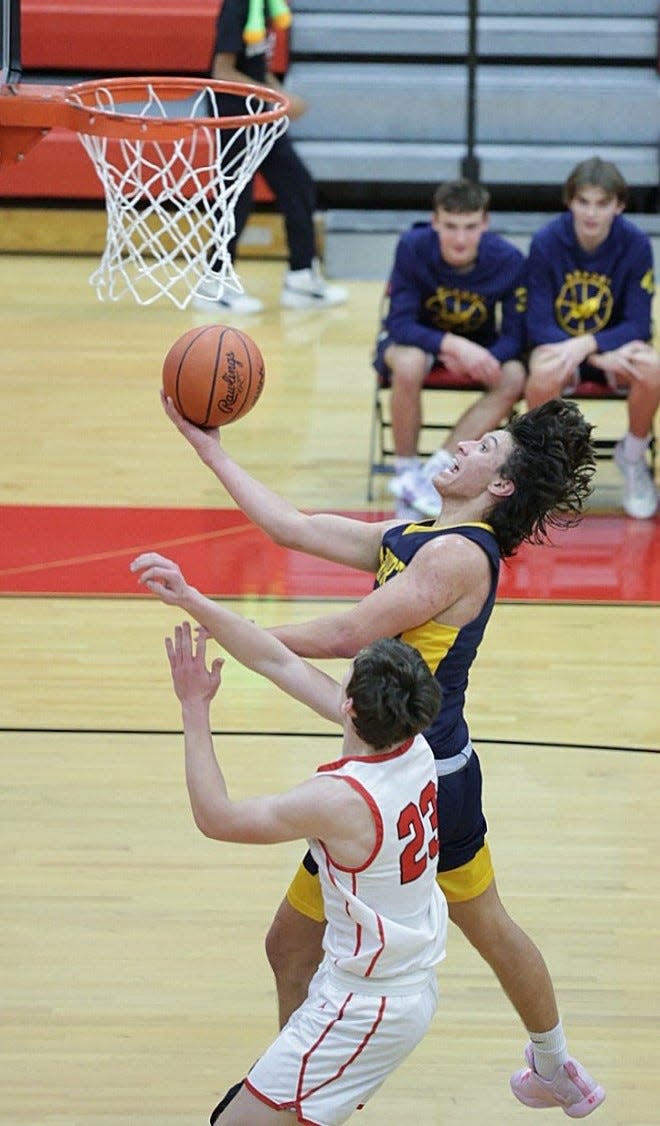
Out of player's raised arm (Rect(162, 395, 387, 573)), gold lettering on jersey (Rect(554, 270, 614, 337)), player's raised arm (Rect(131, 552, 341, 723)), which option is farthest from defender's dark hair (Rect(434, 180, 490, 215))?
player's raised arm (Rect(131, 552, 341, 723))

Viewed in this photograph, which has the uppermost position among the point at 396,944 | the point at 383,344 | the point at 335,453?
the point at 396,944

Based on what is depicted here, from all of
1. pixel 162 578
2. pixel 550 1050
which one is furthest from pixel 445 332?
pixel 162 578

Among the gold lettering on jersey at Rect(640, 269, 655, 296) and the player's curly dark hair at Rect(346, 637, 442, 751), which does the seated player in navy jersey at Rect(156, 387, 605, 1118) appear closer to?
the player's curly dark hair at Rect(346, 637, 442, 751)

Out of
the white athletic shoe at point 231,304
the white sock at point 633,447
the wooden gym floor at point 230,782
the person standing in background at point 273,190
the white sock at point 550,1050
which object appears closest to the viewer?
the white sock at point 550,1050

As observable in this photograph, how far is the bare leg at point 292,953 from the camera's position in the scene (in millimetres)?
3092

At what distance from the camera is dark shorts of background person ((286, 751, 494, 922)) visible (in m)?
3.04

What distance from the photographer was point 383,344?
272 inches

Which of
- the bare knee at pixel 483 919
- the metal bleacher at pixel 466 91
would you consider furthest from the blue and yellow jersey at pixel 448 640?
the metal bleacher at pixel 466 91

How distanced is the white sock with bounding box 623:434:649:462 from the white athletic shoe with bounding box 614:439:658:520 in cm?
5

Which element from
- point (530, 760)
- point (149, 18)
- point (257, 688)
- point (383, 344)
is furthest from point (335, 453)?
point (149, 18)

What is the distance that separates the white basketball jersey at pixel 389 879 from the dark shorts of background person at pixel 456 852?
0.30 metres

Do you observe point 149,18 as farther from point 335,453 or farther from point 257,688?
point 257,688

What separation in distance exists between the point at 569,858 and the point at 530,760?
0.56m

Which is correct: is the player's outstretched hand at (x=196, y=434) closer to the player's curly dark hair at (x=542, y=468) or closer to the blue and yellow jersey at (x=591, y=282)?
the player's curly dark hair at (x=542, y=468)
